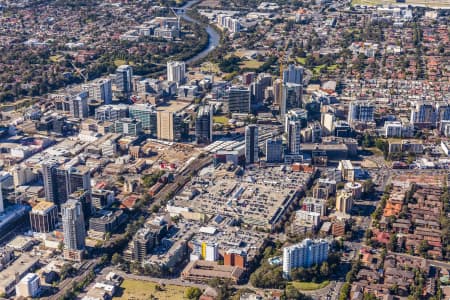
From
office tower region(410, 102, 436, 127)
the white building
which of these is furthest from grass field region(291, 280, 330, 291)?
office tower region(410, 102, 436, 127)

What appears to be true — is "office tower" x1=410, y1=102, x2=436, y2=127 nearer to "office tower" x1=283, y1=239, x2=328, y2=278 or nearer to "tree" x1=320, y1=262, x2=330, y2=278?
"office tower" x1=283, y1=239, x2=328, y2=278

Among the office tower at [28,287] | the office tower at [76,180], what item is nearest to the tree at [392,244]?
the office tower at [76,180]

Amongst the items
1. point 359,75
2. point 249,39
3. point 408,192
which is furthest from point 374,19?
point 408,192

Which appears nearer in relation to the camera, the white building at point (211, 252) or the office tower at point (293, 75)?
the white building at point (211, 252)

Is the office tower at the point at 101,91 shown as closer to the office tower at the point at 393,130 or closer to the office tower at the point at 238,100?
the office tower at the point at 238,100

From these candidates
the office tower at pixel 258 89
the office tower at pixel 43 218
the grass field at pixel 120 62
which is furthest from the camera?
the grass field at pixel 120 62

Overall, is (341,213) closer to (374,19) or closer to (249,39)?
(249,39)

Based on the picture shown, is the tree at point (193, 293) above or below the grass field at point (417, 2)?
below
